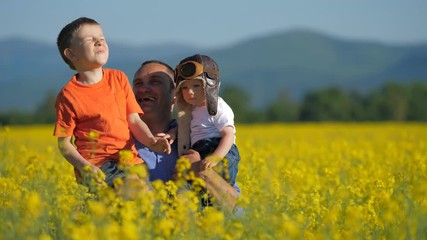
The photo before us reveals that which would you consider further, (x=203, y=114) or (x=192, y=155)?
(x=203, y=114)

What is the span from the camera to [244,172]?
23.4 ft

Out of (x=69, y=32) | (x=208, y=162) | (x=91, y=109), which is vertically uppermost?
(x=69, y=32)

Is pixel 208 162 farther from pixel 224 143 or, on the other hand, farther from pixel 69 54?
pixel 69 54

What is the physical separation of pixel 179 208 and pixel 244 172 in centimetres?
279

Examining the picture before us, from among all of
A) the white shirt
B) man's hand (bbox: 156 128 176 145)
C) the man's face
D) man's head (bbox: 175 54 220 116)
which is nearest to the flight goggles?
man's head (bbox: 175 54 220 116)

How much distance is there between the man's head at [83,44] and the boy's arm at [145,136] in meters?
0.42

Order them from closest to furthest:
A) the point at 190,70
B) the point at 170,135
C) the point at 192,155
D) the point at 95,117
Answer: the point at 95,117 < the point at 192,155 < the point at 190,70 < the point at 170,135

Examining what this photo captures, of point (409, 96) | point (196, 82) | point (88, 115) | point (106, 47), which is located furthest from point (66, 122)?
point (409, 96)

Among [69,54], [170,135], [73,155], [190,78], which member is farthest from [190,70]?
[73,155]

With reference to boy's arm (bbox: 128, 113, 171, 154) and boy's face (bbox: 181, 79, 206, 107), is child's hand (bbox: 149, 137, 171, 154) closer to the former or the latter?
boy's arm (bbox: 128, 113, 171, 154)

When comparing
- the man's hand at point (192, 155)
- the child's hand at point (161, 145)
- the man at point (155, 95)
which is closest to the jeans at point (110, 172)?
the child's hand at point (161, 145)

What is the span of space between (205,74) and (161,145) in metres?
0.54

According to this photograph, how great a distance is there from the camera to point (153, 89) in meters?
6.17

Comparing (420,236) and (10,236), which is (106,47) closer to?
(10,236)
